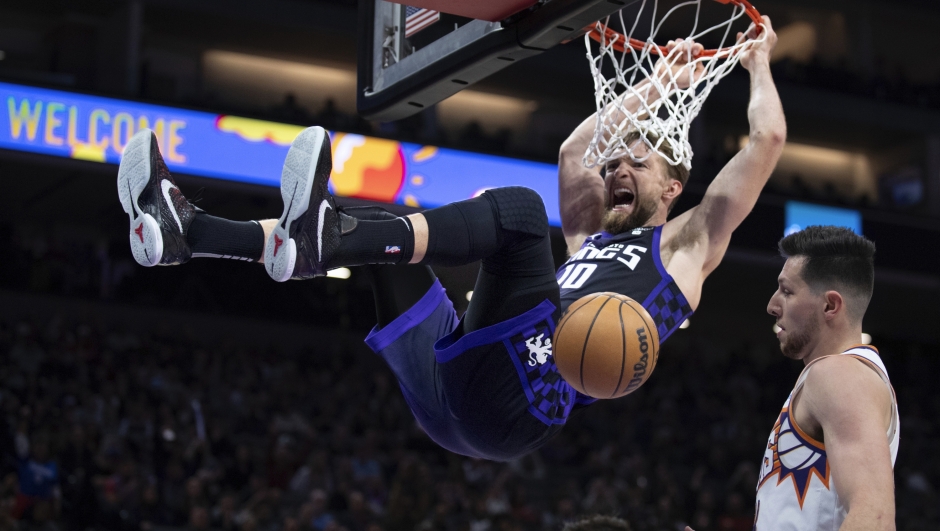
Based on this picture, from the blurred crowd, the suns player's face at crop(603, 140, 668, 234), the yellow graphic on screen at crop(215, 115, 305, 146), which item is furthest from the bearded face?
the yellow graphic on screen at crop(215, 115, 305, 146)

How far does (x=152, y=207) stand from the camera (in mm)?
3297

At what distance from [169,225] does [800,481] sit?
206 cm

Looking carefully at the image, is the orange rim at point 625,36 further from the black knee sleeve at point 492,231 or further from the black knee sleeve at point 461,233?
the black knee sleeve at point 461,233

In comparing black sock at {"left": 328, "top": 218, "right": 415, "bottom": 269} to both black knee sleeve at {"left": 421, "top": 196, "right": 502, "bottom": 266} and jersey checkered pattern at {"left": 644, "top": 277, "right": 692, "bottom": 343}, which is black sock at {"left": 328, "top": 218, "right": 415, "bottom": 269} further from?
jersey checkered pattern at {"left": 644, "top": 277, "right": 692, "bottom": 343}

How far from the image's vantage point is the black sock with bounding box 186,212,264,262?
330 centimetres

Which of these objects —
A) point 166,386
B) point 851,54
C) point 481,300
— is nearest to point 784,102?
point 851,54

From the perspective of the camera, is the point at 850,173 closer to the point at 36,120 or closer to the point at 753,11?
the point at 36,120

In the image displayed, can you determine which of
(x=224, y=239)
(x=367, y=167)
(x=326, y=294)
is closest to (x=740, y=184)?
(x=224, y=239)

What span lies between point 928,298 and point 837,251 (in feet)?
59.1

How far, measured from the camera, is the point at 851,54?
68.7ft

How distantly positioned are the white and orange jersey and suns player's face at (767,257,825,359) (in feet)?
0.50

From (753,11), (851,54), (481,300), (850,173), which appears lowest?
(481,300)

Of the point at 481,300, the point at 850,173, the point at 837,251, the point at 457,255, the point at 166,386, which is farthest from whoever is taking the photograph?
the point at 850,173

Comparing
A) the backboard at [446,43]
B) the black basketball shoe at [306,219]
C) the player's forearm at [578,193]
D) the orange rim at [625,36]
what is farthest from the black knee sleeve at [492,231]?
the orange rim at [625,36]
